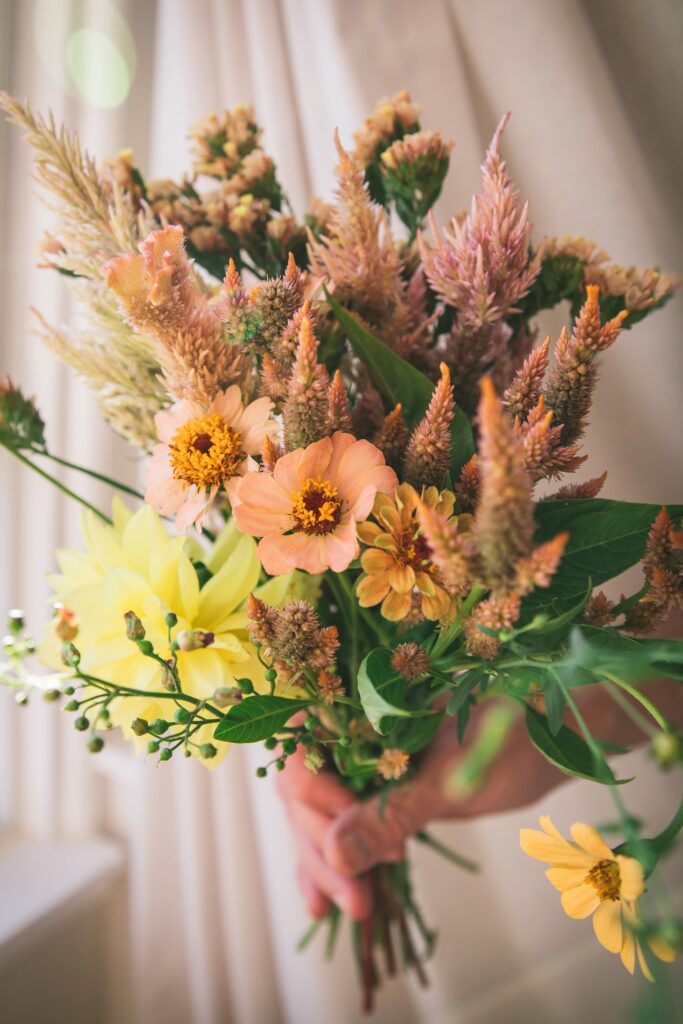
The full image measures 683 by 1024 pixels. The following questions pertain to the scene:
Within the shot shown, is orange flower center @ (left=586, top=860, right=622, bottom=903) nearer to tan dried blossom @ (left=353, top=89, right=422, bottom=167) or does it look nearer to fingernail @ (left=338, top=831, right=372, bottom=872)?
fingernail @ (left=338, top=831, right=372, bottom=872)

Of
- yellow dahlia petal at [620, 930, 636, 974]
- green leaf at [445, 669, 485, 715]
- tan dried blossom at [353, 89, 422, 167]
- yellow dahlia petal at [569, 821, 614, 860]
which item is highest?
tan dried blossom at [353, 89, 422, 167]

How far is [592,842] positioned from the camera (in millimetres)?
299

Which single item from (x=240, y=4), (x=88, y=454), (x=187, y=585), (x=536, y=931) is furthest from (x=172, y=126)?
(x=536, y=931)

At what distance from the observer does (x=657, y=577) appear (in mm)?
319

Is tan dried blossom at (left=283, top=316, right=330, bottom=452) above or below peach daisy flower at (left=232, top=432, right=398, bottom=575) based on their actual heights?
above

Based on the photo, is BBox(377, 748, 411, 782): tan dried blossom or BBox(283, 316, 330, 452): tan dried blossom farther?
BBox(377, 748, 411, 782): tan dried blossom

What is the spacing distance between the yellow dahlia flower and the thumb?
0.20m

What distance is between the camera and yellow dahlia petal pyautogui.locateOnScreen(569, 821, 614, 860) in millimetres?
296

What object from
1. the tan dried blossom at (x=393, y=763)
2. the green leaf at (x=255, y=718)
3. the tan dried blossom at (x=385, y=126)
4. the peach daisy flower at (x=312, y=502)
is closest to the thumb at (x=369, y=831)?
the tan dried blossom at (x=393, y=763)

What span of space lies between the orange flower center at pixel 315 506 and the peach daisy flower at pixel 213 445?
0.04m

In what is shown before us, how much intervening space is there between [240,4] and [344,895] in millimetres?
981

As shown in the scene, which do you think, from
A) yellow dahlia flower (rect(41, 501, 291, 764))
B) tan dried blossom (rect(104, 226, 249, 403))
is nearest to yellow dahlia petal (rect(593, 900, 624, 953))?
yellow dahlia flower (rect(41, 501, 291, 764))

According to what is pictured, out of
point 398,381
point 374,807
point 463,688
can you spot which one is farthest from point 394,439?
point 374,807

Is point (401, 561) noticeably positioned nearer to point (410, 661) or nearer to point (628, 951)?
point (410, 661)
